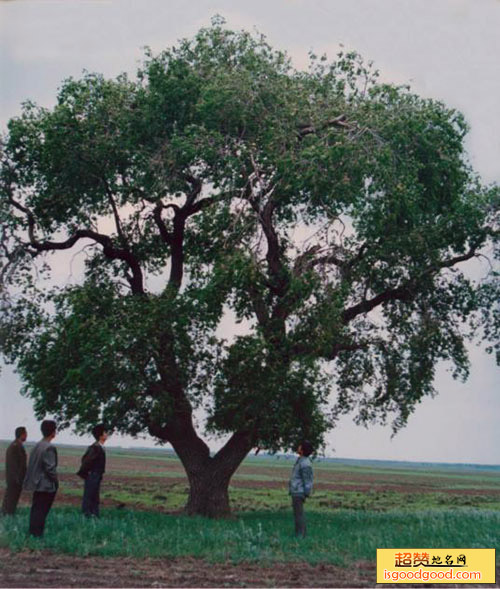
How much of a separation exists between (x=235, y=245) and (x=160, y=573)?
11.6 meters

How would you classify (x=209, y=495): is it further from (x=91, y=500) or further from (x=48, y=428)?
(x=48, y=428)

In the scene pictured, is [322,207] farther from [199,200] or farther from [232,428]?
[232,428]

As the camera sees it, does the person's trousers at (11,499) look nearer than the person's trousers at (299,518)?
No

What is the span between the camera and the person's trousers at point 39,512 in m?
19.8

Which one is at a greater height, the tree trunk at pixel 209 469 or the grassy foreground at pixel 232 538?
the tree trunk at pixel 209 469

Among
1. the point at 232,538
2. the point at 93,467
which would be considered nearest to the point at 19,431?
the point at 93,467

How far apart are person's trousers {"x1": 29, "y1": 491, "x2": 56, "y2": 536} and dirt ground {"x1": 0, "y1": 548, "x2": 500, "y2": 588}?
4.83 feet

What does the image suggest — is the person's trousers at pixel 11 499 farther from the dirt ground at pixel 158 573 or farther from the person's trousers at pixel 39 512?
the dirt ground at pixel 158 573

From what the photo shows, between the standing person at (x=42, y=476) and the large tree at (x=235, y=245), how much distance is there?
6.24 metres

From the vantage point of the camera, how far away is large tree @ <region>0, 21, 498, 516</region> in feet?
86.1

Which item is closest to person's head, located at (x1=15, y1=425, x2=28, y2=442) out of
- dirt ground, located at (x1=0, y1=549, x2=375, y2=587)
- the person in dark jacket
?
the person in dark jacket

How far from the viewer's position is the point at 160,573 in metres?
16.7

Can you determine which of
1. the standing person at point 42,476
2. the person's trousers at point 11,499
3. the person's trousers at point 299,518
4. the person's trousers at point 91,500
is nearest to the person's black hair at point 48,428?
the standing person at point 42,476

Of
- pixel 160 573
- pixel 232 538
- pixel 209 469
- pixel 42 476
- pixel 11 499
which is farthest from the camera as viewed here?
pixel 209 469
